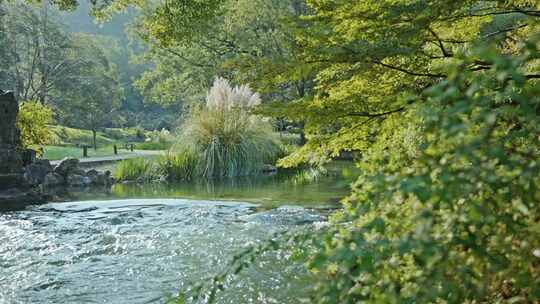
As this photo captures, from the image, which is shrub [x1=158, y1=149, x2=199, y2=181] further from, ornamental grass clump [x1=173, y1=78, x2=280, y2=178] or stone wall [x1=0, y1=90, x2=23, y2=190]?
stone wall [x1=0, y1=90, x2=23, y2=190]

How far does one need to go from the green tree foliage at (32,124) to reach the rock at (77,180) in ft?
3.11

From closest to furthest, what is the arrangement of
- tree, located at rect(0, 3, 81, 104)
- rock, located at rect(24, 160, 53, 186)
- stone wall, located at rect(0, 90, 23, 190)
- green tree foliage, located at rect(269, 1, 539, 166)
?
green tree foliage, located at rect(269, 1, 539, 166), stone wall, located at rect(0, 90, 23, 190), rock, located at rect(24, 160, 53, 186), tree, located at rect(0, 3, 81, 104)

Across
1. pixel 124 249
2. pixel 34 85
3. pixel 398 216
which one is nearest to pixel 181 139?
pixel 124 249

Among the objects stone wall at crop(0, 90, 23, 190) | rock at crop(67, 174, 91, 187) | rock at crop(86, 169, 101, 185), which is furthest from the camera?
rock at crop(86, 169, 101, 185)

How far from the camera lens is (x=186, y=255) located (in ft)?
13.7

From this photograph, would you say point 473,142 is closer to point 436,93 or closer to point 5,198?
point 436,93

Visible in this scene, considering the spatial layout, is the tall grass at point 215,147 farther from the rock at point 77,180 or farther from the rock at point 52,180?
the rock at point 52,180

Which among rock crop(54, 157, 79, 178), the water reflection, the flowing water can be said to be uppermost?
rock crop(54, 157, 79, 178)

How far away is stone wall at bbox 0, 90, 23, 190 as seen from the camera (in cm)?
746

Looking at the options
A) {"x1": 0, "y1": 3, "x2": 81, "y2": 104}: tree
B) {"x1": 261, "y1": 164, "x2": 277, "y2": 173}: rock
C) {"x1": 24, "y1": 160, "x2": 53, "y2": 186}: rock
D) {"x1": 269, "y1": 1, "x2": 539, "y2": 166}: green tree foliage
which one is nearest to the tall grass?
{"x1": 261, "y1": 164, "x2": 277, "y2": 173}: rock

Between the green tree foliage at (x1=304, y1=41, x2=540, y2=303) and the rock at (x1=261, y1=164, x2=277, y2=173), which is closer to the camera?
the green tree foliage at (x1=304, y1=41, x2=540, y2=303)

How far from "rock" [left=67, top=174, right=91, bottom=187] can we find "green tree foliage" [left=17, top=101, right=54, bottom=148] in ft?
3.11

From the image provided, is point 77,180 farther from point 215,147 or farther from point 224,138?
point 224,138

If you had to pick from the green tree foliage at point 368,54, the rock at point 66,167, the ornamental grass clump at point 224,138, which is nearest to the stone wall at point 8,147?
the rock at point 66,167
